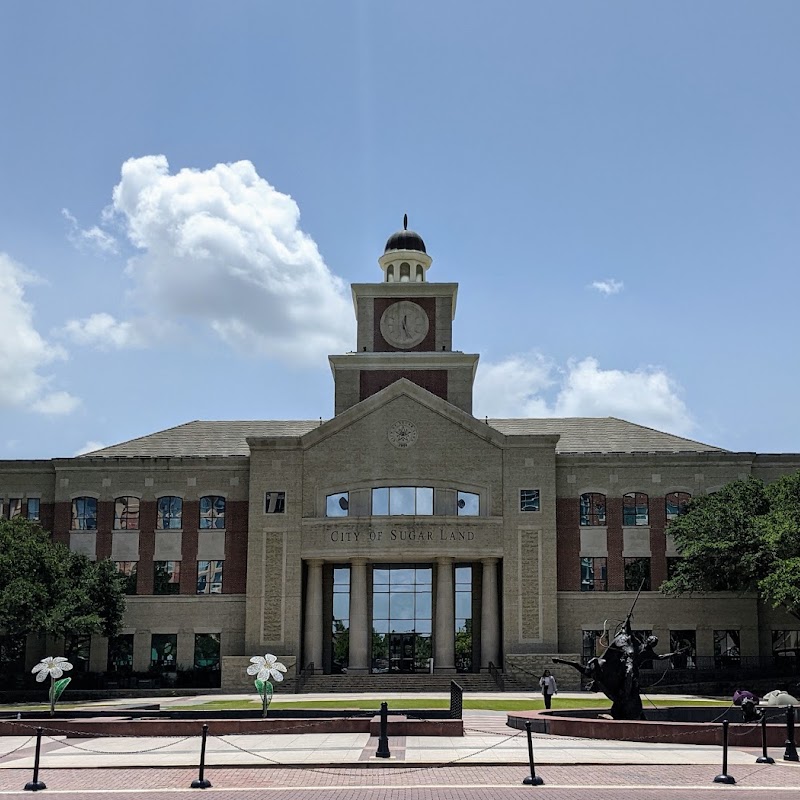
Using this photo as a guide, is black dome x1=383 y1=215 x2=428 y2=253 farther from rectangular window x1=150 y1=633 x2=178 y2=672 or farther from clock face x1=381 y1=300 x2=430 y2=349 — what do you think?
rectangular window x1=150 y1=633 x2=178 y2=672

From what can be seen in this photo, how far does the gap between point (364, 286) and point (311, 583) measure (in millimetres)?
18810

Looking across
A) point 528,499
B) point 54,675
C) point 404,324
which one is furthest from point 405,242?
point 54,675

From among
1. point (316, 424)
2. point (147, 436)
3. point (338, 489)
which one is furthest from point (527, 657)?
point (147, 436)

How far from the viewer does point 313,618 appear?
5953cm

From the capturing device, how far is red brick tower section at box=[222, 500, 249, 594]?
61.5 metres

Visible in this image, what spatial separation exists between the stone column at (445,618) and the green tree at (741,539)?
10.9 metres

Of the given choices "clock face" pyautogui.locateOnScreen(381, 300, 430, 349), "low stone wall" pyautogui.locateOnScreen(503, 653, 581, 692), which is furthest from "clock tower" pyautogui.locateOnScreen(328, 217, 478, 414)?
"low stone wall" pyautogui.locateOnScreen(503, 653, 581, 692)

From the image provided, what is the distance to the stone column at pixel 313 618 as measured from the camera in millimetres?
59344

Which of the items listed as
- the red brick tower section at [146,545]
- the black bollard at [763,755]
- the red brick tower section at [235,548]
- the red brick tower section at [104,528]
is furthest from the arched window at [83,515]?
the black bollard at [763,755]

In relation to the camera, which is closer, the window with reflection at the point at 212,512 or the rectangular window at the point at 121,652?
the rectangular window at the point at 121,652

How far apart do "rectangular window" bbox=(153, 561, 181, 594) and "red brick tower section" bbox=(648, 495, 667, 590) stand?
2577 centimetres

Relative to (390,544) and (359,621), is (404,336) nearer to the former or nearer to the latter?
(390,544)

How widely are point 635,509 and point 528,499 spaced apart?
625 cm

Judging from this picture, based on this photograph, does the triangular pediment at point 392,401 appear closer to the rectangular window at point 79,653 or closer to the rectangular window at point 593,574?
the rectangular window at point 593,574
